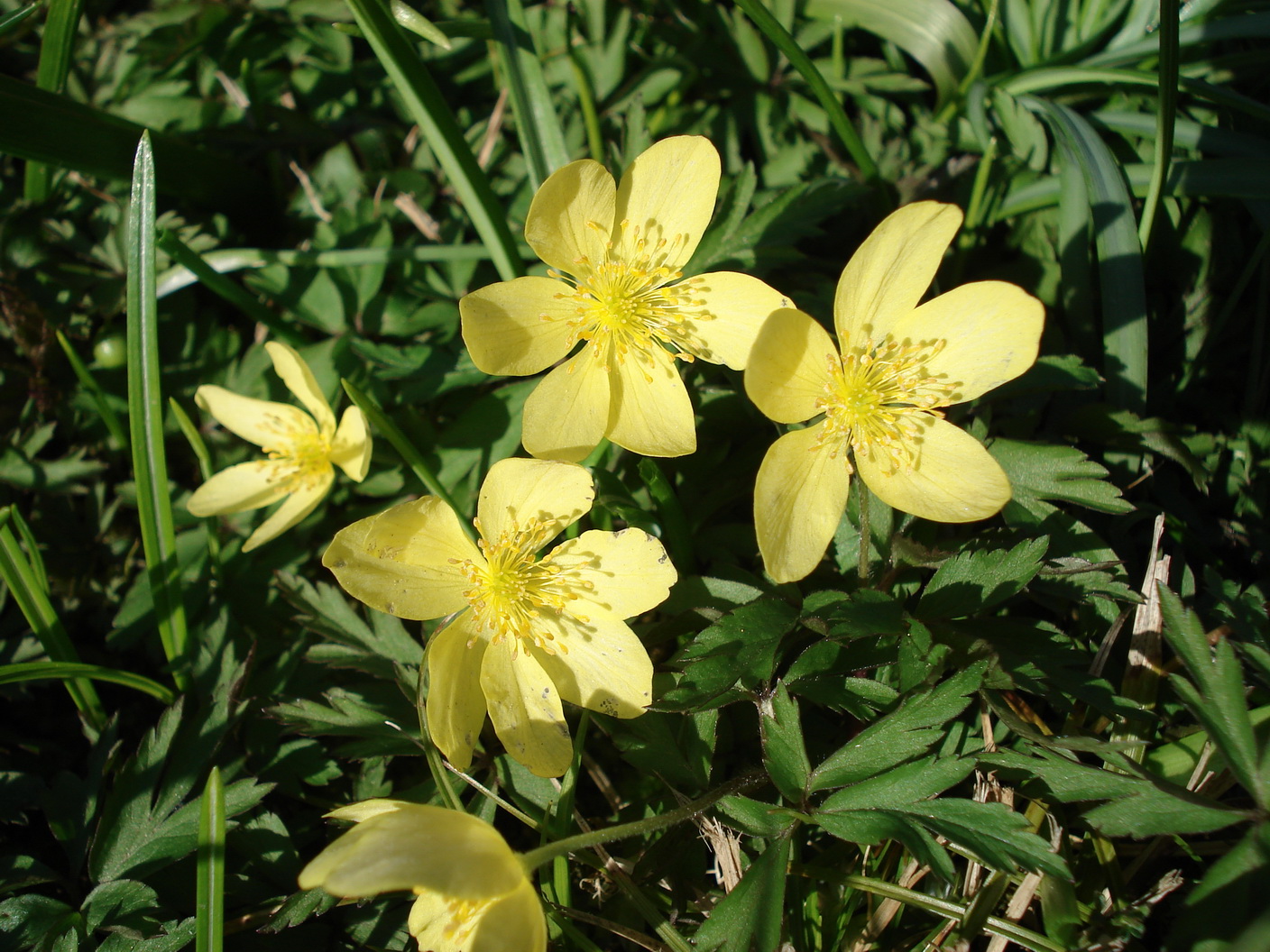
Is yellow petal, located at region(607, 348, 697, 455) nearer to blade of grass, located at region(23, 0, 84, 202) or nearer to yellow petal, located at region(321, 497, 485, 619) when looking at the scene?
yellow petal, located at region(321, 497, 485, 619)

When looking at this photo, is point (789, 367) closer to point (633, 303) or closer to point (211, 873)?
point (633, 303)

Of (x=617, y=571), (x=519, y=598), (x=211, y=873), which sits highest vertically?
(x=617, y=571)

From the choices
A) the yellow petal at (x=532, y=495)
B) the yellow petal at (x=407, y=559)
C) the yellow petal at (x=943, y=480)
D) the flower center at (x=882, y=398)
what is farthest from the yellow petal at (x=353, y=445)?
the yellow petal at (x=943, y=480)

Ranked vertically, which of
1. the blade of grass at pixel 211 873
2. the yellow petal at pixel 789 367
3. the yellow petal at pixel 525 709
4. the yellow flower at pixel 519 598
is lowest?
the blade of grass at pixel 211 873

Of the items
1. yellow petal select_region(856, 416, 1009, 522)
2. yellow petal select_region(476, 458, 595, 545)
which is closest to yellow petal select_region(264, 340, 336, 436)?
yellow petal select_region(476, 458, 595, 545)

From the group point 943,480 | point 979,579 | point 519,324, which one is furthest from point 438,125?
point 979,579

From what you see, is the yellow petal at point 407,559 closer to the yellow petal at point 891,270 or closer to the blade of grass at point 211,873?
the blade of grass at point 211,873
